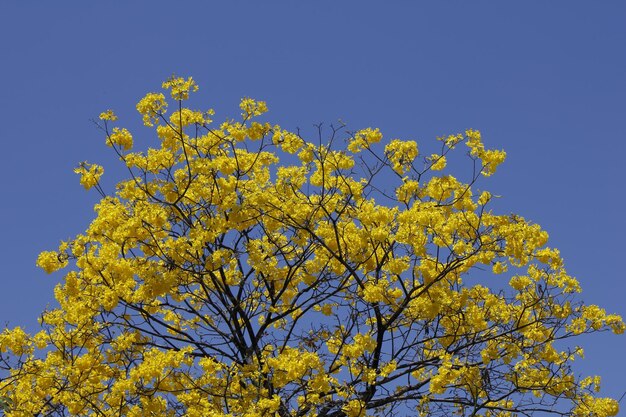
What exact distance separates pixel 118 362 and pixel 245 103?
3.53 metres

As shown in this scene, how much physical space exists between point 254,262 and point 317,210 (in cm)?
98

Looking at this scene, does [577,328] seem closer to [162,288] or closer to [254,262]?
[254,262]

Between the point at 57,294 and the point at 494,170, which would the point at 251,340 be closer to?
the point at 57,294

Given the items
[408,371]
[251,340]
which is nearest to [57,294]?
[251,340]

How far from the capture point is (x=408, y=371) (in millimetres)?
11000

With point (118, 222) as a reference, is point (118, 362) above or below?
below

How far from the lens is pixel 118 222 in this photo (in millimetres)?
11391

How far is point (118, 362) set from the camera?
37.9 feet

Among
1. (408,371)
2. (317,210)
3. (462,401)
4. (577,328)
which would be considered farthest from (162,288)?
(577,328)

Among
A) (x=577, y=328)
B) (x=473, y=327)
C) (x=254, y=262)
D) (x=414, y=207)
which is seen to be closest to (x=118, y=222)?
(x=254, y=262)

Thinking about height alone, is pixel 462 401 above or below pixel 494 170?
below

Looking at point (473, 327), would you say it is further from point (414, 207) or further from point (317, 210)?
point (317, 210)

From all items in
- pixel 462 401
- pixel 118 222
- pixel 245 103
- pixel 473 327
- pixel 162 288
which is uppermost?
pixel 245 103

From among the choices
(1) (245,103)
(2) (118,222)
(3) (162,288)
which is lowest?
(3) (162,288)
